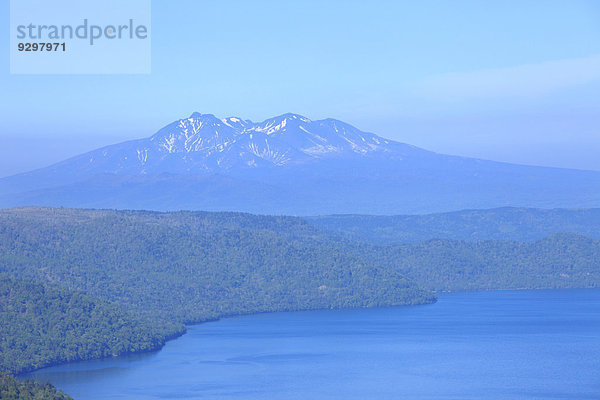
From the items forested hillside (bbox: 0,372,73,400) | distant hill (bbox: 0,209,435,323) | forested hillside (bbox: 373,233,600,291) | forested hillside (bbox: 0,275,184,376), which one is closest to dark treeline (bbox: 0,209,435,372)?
distant hill (bbox: 0,209,435,323)

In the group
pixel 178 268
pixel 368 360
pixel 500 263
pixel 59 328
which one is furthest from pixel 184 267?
pixel 500 263

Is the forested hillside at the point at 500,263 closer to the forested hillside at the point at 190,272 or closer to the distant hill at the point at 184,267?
the forested hillside at the point at 190,272

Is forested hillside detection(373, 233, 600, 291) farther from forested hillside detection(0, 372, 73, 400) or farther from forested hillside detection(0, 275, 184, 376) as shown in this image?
forested hillside detection(0, 372, 73, 400)

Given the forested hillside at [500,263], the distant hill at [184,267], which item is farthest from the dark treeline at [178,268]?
the forested hillside at [500,263]

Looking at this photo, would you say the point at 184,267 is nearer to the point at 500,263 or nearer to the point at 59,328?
the point at 59,328

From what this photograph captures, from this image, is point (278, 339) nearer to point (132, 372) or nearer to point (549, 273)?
point (132, 372)

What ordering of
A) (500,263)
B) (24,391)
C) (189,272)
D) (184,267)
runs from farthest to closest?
(500,263)
(184,267)
(189,272)
(24,391)
